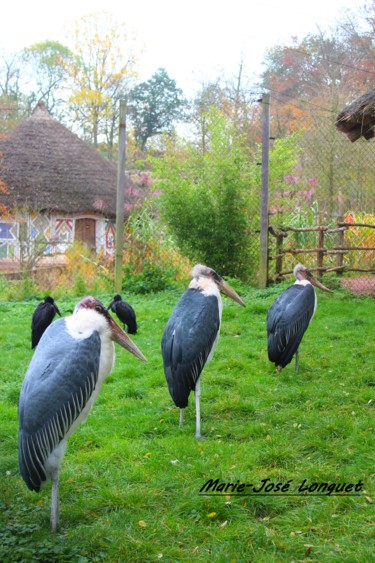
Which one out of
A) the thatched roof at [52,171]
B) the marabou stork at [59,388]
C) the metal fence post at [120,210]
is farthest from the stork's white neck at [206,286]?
the thatched roof at [52,171]

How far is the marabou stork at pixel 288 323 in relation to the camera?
6008mm

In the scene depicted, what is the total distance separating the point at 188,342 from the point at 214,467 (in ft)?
3.39

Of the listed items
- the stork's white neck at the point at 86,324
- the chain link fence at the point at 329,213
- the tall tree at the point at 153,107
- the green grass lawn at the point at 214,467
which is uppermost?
the tall tree at the point at 153,107

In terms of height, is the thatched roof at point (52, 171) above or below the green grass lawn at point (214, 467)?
above

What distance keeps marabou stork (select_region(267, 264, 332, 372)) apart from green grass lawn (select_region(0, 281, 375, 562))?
26 cm

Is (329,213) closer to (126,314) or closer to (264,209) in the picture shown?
(264,209)

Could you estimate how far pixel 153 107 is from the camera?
30672 millimetres

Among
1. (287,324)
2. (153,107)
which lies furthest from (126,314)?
(153,107)

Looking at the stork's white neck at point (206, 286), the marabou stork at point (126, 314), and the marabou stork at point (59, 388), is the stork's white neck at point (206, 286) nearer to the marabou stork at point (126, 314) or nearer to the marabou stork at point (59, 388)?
the marabou stork at point (59, 388)

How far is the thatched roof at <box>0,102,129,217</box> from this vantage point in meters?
20.2

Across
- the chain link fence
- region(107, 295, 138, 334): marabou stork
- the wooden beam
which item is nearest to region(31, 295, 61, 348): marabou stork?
region(107, 295, 138, 334): marabou stork

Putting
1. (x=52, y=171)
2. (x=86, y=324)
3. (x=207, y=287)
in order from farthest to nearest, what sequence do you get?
(x=52, y=171) < (x=207, y=287) < (x=86, y=324)

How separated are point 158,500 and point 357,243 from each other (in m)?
10.3

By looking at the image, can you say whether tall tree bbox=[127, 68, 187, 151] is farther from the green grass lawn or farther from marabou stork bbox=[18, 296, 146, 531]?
marabou stork bbox=[18, 296, 146, 531]
